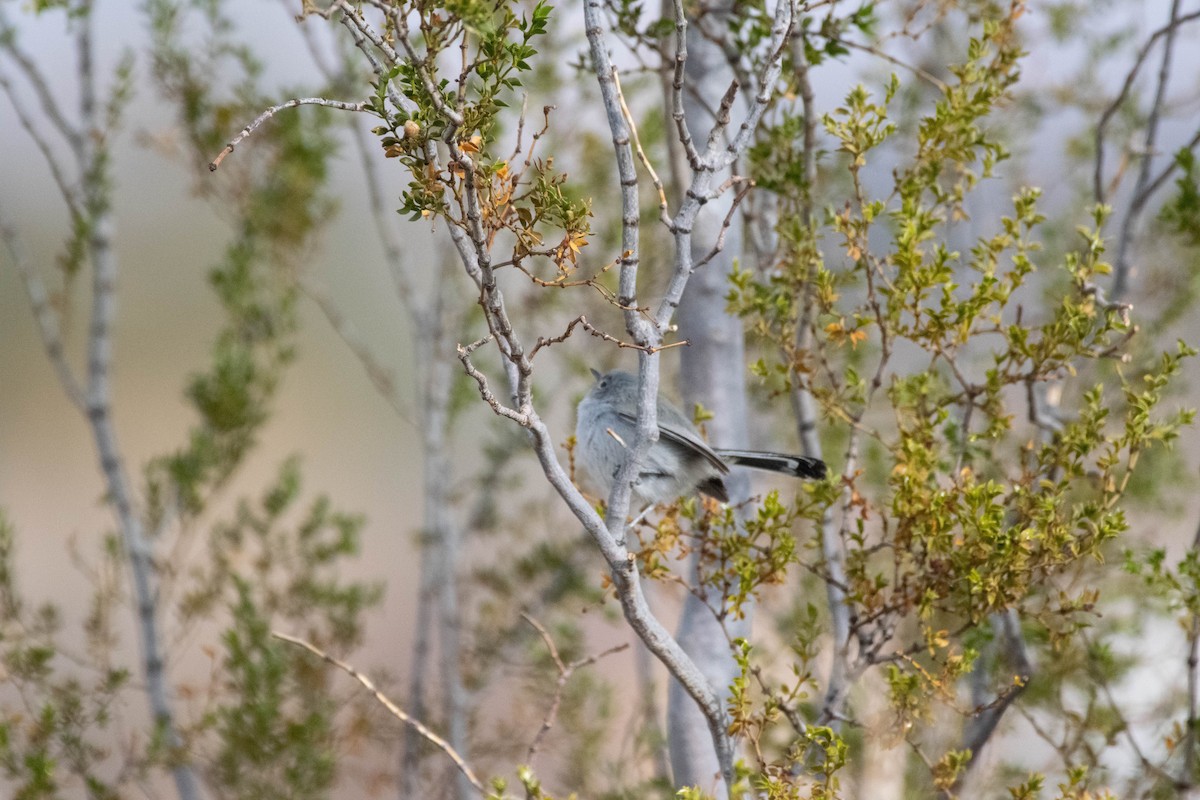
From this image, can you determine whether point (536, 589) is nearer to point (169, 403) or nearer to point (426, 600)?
point (426, 600)

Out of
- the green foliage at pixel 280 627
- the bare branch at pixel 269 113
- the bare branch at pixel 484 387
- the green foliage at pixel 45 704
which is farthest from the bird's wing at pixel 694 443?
the green foliage at pixel 45 704

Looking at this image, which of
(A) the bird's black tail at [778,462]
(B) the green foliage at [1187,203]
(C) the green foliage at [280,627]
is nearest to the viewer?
(A) the bird's black tail at [778,462]

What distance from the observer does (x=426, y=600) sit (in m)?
3.77

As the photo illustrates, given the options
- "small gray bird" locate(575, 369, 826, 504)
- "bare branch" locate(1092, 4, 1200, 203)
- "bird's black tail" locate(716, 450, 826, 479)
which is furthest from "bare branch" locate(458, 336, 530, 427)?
"bare branch" locate(1092, 4, 1200, 203)

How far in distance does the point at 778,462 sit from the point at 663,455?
0.30 meters

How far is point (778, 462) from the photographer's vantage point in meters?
2.31

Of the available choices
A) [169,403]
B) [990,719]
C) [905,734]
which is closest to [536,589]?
[990,719]

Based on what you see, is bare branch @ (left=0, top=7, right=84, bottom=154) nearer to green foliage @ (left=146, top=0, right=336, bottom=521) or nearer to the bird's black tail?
green foliage @ (left=146, top=0, right=336, bottom=521)

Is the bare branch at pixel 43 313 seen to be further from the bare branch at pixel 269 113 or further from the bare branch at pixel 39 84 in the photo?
the bare branch at pixel 269 113

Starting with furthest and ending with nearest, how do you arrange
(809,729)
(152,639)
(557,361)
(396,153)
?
(557,361), (152,639), (809,729), (396,153)

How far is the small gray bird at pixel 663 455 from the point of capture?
228 cm

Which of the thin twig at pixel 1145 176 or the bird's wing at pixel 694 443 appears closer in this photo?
the bird's wing at pixel 694 443

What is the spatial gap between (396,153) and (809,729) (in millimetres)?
1059

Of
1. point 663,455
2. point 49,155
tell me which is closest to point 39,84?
point 49,155
